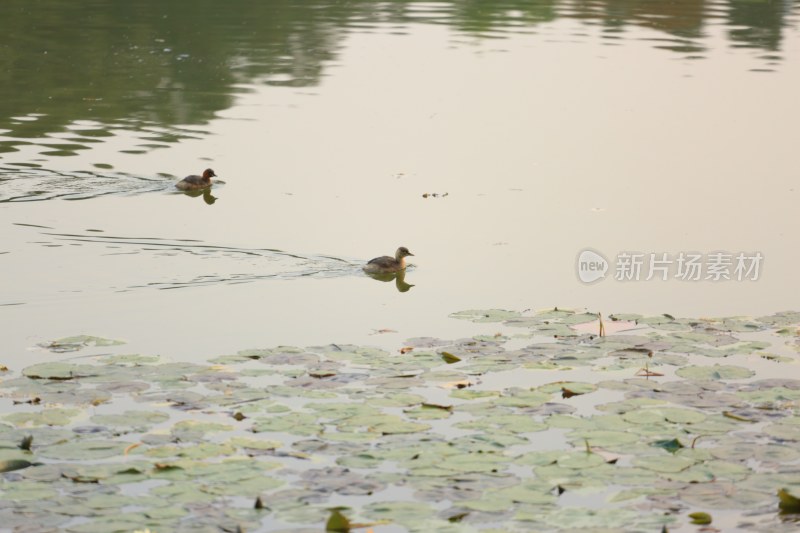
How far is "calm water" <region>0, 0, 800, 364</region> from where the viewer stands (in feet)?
33.3

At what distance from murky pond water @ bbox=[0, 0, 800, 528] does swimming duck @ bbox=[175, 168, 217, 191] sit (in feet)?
0.86

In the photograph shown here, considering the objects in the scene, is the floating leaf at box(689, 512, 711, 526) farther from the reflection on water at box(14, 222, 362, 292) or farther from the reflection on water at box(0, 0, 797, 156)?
the reflection on water at box(0, 0, 797, 156)

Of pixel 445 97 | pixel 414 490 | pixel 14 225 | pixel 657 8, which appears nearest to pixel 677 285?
pixel 414 490

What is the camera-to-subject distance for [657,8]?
3594 centimetres

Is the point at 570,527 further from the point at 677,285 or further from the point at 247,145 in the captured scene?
the point at 247,145

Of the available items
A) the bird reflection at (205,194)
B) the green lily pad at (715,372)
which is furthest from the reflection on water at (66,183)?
the green lily pad at (715,372)

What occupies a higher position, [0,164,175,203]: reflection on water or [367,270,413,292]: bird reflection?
[0,164,175,203]: reflection on water

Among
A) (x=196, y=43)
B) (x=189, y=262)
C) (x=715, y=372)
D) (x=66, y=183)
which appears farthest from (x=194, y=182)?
(x=196, y=43)

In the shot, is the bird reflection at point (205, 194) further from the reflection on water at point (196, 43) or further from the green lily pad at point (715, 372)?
the green lily pad at point (715, 372)

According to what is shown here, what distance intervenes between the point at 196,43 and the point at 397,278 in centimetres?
1594

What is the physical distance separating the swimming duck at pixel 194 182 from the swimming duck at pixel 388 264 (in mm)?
3478

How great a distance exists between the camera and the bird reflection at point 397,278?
1072cm

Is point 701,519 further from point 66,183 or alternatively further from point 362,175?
point 66,183

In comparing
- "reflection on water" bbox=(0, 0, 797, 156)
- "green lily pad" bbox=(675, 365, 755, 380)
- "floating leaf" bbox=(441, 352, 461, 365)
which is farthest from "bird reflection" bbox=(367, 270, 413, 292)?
"reflection on water" bbox=(0, 0, 797, 156)
